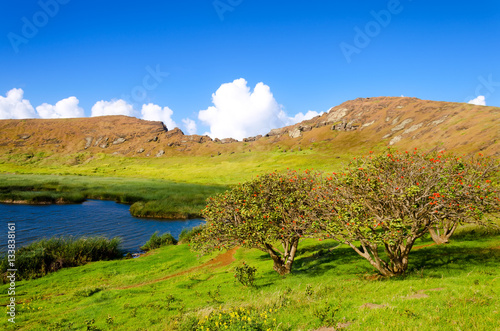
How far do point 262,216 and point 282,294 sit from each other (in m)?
6.32

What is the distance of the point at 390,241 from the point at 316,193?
7.23m

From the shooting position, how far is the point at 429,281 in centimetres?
1554

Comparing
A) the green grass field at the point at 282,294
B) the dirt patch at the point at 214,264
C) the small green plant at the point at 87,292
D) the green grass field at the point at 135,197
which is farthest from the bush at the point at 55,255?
the green grass field at the point at 135,197

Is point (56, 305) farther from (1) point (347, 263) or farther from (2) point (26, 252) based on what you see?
(1) point (347, 263)

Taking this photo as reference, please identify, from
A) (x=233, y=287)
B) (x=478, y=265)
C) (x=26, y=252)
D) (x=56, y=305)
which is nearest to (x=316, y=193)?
(x=233, y=287)

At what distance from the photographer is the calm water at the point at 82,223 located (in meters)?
46.5

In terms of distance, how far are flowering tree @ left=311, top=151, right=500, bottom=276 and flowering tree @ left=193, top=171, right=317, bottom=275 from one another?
2.28 m

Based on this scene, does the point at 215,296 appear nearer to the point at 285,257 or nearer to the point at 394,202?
the point at 285,257

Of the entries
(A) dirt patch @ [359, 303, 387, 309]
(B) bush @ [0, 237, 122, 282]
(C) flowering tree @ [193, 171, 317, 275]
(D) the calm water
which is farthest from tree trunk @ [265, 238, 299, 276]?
(D) the calm water

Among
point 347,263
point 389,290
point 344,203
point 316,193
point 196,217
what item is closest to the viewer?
point 389,290

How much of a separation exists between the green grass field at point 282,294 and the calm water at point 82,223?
16.9m

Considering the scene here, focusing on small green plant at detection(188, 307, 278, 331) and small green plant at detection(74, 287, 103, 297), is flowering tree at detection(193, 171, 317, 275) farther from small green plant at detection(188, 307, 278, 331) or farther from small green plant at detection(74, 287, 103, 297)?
small green plant at detection(74, 287, 103, 297)

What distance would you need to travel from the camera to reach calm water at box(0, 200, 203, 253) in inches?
1832

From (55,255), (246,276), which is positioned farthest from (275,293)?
(55,255)
